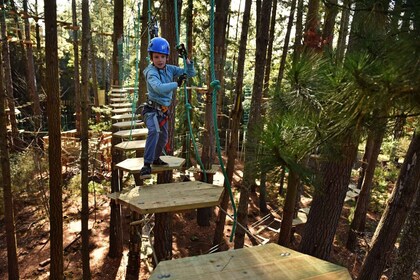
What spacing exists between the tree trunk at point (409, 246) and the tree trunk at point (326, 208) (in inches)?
37.2

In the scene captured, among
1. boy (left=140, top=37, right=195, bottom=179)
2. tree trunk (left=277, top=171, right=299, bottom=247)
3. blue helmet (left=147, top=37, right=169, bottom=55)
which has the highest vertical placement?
blue helmet (left=147, top=37, right=169, bottom=55)

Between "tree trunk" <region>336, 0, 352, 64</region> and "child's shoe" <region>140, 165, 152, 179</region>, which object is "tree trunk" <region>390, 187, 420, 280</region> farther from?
"child's shoe" <region>140, 165, 152, 179</region>

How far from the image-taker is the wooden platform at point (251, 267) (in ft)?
5.24

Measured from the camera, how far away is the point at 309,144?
2318mm

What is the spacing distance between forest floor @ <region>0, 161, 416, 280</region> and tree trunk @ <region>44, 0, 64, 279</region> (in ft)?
7.14

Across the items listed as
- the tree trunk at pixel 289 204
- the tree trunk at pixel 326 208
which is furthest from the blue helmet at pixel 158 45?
the tree trunk at pixel 326 208

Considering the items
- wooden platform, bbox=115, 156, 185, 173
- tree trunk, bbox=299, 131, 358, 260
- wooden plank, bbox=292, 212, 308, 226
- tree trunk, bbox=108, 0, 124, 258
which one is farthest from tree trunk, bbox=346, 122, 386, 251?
tree trunk, bbox=108, 0, 124, 258

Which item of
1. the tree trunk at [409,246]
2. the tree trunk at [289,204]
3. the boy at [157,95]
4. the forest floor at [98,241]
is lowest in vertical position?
the forest floor at [98,241]

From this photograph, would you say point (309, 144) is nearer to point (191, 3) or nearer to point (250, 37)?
point (191, 3)

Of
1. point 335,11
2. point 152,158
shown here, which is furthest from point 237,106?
point 335,11

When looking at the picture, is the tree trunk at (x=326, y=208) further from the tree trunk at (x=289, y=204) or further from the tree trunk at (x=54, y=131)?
the tree trunk at (x=54, y=131)

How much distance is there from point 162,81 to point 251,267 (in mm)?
Answer: 2276

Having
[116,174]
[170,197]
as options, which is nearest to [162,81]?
[170,197]

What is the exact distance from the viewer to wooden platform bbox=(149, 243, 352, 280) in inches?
62.9
